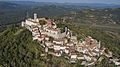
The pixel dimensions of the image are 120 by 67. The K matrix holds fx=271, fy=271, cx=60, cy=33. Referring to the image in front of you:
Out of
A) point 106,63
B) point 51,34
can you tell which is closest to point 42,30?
point 51,34

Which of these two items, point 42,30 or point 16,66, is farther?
point 42,30

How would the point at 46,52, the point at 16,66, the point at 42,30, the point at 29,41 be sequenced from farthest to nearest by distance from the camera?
the point at 42,30
the point at 29,41
the point at 46,52
the point at 16,66

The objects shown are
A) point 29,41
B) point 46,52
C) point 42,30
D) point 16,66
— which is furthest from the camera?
point 42,30

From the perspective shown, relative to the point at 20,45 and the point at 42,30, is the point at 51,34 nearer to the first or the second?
the point at 42,30

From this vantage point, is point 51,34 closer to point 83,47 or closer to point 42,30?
point 42,30

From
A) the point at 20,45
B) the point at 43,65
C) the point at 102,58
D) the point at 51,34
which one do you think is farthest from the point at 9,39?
the point at 102,58

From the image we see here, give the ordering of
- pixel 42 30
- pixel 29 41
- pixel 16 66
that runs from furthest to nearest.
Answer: pixel 42 30, pixel 29 41, pixel 16 66
